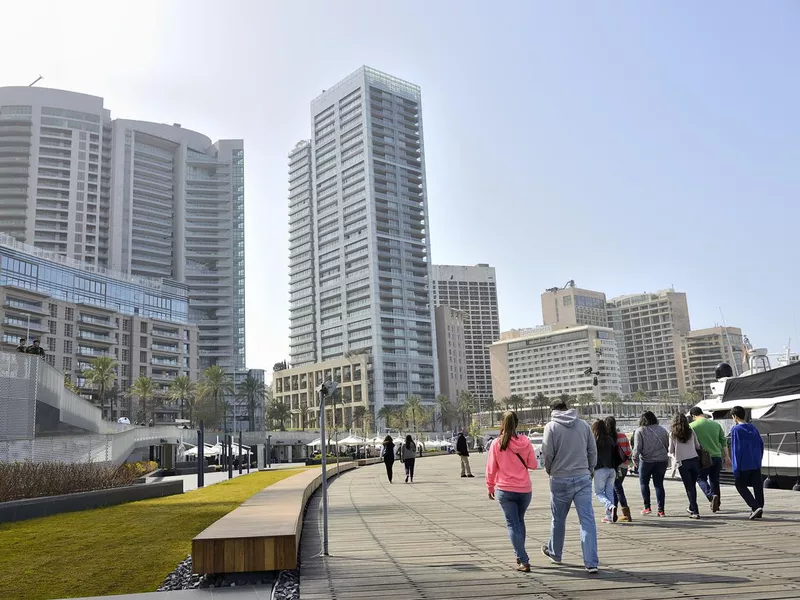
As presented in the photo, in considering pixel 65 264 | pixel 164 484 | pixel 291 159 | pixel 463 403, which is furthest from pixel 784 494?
pixel 291 159

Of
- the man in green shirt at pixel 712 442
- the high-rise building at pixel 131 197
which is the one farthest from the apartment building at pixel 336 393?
the man in green shirt at pixel 712 442

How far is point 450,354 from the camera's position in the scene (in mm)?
177000

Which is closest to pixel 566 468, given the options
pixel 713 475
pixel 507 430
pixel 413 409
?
pixel 507 430

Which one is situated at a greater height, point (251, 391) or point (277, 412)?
point (251, 391)

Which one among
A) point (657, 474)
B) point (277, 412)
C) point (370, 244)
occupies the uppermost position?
point (370, 244)

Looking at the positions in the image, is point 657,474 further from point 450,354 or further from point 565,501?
point 450,354

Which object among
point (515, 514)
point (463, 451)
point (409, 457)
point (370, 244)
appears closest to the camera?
point (515, 514)

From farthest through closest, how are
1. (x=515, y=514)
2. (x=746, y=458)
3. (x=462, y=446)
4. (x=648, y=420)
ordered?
(x=462, y=446)
(x=648, y=420)
(x=746, y=458)
(x=515, y=514)

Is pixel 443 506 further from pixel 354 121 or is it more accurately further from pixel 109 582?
pixel 354 121

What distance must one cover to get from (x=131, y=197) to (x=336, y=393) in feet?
205

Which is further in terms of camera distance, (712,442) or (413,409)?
(413,409)

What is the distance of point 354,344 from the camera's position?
15575 centimetres

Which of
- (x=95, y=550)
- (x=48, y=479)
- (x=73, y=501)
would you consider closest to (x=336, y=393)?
(x=48, y=479)

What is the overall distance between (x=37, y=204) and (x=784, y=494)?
5812 inches
